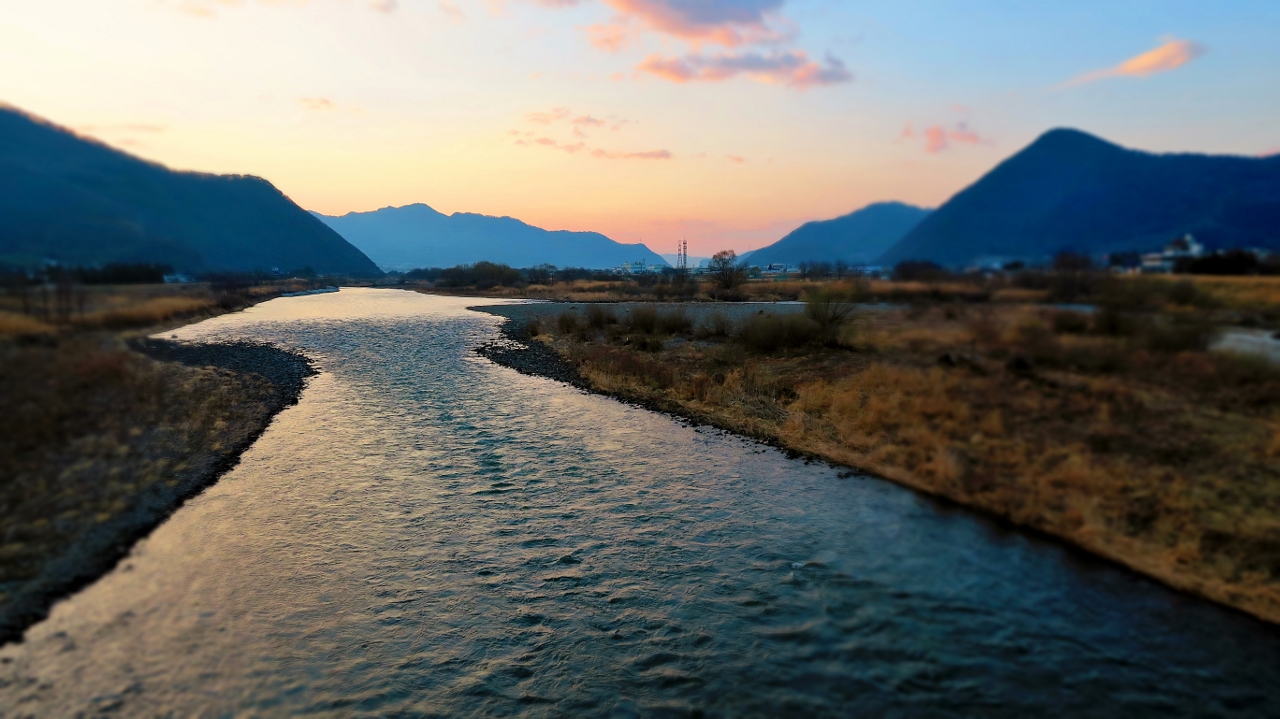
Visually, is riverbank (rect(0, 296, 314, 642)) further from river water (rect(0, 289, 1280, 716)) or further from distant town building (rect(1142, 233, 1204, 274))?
distant town building (rect(1142, 233, 1204, 274))

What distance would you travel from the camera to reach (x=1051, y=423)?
14.6 m

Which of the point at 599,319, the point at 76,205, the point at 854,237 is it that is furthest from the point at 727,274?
the point at 76,205

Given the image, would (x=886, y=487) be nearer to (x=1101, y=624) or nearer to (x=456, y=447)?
(x=1101, y=624)

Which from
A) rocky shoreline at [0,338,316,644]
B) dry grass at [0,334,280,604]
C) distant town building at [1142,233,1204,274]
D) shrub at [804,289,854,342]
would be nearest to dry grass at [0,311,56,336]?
dry grass at [0,334,280,604]

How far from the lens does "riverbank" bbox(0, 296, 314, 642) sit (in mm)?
8656

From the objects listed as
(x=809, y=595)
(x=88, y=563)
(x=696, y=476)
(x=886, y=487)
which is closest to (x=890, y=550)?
(x=809, y=595)

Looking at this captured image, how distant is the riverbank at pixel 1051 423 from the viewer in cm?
945

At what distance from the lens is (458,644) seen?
711cm

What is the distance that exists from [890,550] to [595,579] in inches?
218

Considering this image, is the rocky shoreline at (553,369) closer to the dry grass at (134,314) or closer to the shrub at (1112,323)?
the shrub at (1112,323)

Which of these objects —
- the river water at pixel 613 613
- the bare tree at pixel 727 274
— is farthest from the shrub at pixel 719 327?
the bare tree at pixel 727 274

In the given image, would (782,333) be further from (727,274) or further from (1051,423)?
(727,274)

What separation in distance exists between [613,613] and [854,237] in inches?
719

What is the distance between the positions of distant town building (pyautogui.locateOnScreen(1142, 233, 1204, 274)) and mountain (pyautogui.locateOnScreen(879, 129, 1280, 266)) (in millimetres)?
243
